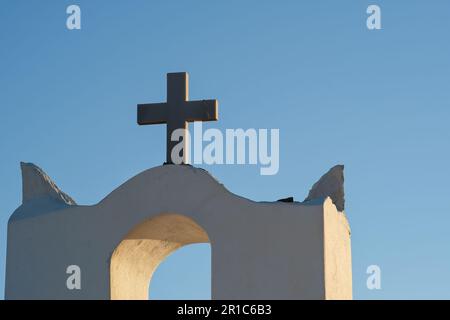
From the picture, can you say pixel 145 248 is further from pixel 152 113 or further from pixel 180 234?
pixel 152 113

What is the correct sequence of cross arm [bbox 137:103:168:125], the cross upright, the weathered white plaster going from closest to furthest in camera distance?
the weathered white plaster → the cross upright → cross arm [bbox 137:103:168:125]

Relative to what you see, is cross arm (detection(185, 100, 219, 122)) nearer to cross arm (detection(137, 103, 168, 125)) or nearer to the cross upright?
the cross upright

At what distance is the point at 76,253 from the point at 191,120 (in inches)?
88.5

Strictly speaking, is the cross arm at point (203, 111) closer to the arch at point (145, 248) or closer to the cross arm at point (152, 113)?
the cross arm at point (152, 113)

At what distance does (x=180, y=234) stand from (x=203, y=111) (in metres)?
1.64

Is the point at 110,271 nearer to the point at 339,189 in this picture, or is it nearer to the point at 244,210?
the point at 244,210

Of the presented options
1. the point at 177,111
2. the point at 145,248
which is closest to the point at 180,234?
the point at 145,248

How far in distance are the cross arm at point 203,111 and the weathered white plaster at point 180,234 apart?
0.84 metres

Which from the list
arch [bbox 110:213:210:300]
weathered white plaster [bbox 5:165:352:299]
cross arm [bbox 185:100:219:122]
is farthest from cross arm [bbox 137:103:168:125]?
arch [bbox 110:213:210:300]

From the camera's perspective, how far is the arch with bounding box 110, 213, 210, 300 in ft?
53.4

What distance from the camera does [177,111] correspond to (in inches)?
665
